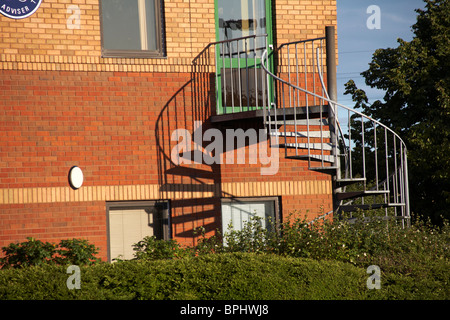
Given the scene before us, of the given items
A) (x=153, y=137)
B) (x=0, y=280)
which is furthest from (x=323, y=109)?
(x=0, y=280)

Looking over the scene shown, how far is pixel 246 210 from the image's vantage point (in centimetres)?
1145

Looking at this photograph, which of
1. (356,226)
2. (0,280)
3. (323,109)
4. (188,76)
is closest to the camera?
(0,280)

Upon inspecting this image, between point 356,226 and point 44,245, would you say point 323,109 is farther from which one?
point 44,245

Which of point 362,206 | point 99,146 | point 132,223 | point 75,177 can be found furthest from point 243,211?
point 75,177

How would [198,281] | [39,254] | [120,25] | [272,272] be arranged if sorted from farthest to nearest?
[120,25] < [39,254] < [272,272] < [198,281]

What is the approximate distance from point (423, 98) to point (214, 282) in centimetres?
1673

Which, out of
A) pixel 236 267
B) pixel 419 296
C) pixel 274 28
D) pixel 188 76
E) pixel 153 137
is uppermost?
pixel 274 28

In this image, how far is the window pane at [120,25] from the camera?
36.3ft

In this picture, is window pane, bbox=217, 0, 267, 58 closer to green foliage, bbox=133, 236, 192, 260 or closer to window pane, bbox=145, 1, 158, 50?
window pane, bbox=145, 1, 158, 50

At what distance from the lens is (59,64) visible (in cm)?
1073

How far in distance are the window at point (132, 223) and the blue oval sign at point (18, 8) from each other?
11.5 ft

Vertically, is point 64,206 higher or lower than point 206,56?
lower

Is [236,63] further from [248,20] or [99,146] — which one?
[99,146]
